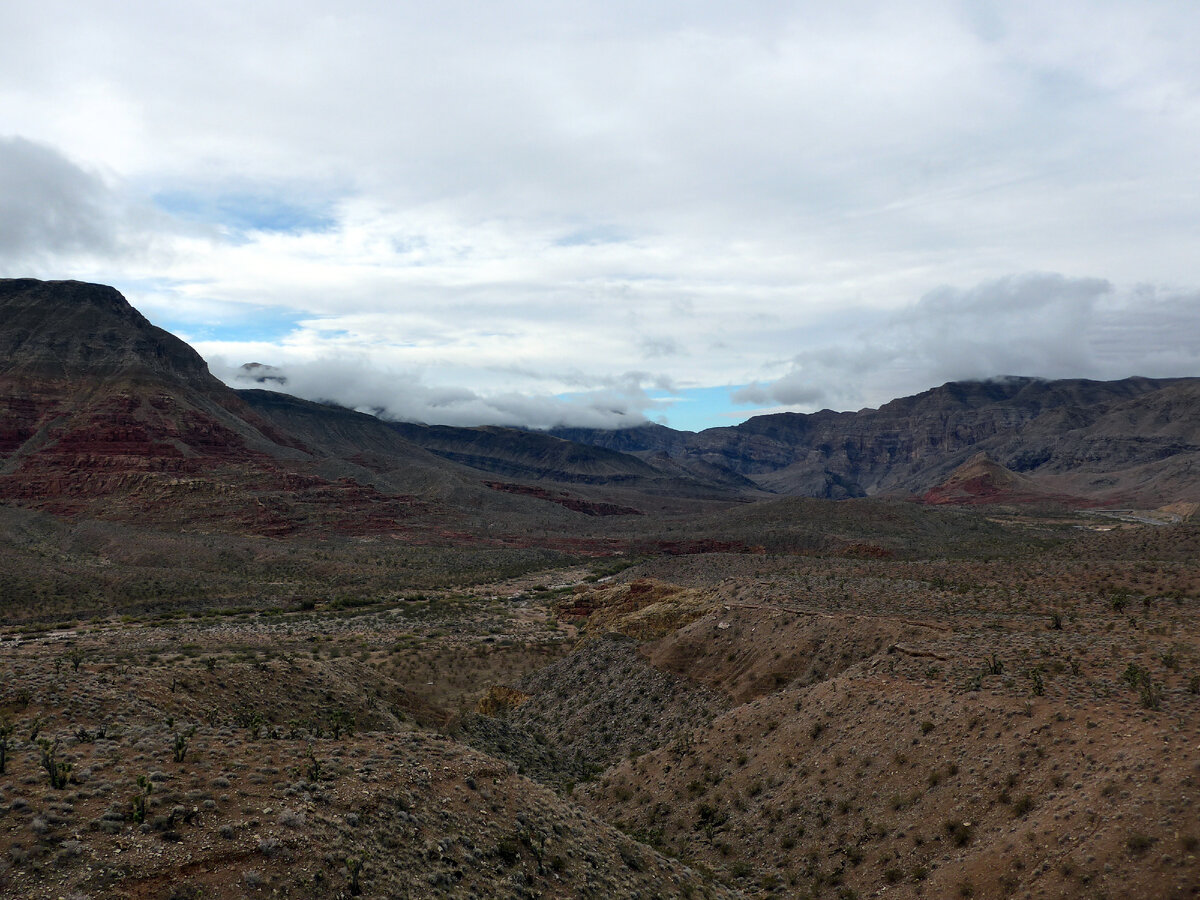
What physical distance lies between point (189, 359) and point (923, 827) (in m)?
185

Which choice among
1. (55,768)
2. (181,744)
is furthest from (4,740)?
(181,744)

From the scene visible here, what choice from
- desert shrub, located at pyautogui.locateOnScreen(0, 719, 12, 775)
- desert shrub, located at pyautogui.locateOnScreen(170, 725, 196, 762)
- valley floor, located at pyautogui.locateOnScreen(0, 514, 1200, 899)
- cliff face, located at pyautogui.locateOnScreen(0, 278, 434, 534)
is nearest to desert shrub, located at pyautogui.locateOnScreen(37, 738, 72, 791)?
valley floor, located at pyautogui.locateOnScreen(0, 514, 1200, 899)

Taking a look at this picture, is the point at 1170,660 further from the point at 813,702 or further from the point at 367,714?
the point at 367,714

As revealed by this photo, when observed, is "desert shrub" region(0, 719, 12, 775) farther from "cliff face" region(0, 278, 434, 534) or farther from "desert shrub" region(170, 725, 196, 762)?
"cliff face" region(0, 278, 434, 534)

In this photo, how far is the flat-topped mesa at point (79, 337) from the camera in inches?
5276

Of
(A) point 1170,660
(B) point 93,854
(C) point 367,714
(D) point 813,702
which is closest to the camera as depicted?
(B) point 93,854

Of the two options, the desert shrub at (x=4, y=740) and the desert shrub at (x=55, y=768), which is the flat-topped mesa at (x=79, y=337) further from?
the desert shrub at (x=55, y=768)

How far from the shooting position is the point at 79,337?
14162cm

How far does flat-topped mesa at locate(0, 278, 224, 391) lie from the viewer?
134 m

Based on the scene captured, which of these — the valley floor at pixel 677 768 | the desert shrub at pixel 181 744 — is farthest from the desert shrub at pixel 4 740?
the desert shrub at pixel 181 744

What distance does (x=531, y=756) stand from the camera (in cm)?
2370

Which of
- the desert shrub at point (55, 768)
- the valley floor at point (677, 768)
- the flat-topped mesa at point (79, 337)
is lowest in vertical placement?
the valley floor at point (677, 768)

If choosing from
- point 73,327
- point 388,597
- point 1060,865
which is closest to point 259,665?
point 1060,865

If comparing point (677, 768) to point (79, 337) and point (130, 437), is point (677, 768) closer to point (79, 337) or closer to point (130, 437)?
point (130, 437)
